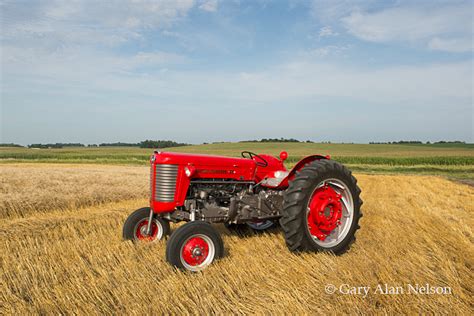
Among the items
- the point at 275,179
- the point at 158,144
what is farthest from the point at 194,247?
the point at 158,144

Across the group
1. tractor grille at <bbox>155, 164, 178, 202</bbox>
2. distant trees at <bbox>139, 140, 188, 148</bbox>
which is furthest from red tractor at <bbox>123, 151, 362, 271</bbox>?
distant trees at <bbox>139, 140, 188, 148</bbox>

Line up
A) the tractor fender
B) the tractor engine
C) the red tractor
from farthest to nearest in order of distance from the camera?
the tractor fender
the tractor engine
the red tractor

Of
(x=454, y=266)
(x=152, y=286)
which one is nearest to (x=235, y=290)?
(x=152, y=286)

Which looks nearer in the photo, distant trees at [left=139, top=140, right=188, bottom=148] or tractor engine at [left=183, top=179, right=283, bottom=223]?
tractor engine at [left=183, top=179, right=283, bottom=223]

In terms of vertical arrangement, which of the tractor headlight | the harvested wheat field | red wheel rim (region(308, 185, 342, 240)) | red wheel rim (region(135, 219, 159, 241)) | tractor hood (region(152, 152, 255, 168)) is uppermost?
tractor hood (region(152, 152, 255, 168))

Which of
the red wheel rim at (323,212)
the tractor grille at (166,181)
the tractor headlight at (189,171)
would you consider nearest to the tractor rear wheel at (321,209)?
the red wheel rim at (323,212)

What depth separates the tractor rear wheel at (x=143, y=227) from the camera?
17.0 ft

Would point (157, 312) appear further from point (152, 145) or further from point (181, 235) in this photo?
point (152, 145)

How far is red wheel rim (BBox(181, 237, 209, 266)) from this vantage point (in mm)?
4168

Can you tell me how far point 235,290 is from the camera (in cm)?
352

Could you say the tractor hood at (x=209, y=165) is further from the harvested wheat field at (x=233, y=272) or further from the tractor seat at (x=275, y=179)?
the harvested wheat field at (x=233, y=272)

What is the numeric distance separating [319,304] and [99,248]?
9.54 ft

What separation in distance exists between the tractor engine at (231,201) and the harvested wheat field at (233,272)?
457 mm

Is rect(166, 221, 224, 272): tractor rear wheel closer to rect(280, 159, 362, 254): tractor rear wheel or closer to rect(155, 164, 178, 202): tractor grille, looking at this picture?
rect(155, 164, 178, 202): tractor grille
